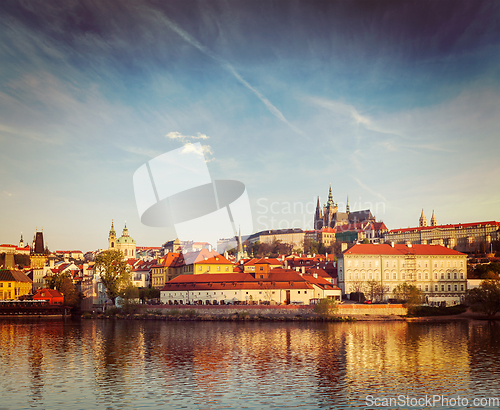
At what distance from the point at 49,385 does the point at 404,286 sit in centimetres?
4956

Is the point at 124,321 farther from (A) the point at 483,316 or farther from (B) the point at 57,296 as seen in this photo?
(A) the point at 483,316

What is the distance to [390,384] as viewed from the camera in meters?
23.9

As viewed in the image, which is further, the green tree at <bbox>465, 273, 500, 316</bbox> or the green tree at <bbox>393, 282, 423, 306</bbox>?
the green tree at <bbox>393, 282, 423, 306</bbox>

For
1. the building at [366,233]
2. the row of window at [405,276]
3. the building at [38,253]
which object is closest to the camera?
the row of window at [405,276]

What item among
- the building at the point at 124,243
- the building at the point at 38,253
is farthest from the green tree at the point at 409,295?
the building at the point at 38,253

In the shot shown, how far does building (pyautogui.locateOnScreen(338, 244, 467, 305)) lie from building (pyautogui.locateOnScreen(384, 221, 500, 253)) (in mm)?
69445

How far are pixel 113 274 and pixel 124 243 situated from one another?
82948 millimetres

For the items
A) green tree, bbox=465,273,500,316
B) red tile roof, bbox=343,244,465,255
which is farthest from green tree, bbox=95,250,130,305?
green tree, bbox=465,273,500,316

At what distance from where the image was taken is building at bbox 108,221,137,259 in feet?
501

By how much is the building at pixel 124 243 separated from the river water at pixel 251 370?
107274 millimetres

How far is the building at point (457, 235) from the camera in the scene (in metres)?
150

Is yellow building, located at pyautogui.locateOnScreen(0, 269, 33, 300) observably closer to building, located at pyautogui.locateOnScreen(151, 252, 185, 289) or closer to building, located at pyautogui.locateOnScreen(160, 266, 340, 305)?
building, located at pyautogui.locateOnScreen(151, 252, 185, 289)

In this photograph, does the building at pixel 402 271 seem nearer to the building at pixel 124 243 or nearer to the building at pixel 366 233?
the building at pixel 124 243

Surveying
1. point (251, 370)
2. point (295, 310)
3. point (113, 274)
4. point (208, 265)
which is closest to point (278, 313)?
point (295, 310)
